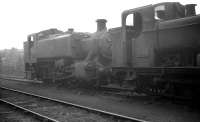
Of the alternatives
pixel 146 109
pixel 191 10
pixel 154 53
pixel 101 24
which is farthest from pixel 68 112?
pixel 101 24

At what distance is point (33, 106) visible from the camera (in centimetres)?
955

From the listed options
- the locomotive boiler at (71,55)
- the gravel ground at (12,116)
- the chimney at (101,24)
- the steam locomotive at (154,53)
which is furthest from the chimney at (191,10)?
the chimney at (101,24)

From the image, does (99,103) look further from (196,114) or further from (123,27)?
(196,114)

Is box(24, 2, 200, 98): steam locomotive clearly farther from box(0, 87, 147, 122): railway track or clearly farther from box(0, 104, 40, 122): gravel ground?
box(0, 104, 40, 122): gravel ground

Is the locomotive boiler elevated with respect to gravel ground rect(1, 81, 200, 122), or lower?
elevated

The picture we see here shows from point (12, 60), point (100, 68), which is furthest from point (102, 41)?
point (12, 60)

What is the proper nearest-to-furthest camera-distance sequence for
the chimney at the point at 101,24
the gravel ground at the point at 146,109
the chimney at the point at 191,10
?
the gravel ground at the point at 146,109
the chimney at the point at 191,10
the chimney at the point at 101,24

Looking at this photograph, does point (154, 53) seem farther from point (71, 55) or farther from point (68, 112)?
point (71, 55)

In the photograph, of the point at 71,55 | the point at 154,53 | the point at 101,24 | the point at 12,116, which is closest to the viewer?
the point at 12,116

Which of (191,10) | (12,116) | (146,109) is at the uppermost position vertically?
(191,10)

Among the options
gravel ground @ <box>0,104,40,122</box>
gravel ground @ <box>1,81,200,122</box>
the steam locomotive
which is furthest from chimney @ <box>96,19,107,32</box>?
gravel ground @ <box>0,104,40,122</box>

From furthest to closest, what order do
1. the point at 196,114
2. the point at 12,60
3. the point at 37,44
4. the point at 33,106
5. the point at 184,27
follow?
the point at 12,60, the point at 37,44, the point at 33,106, the point at 184,27, the point at 196,114

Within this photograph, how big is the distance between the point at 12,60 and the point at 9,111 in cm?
3401

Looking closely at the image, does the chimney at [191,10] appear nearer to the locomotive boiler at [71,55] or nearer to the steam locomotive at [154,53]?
the steam locomotive at [154,53]
